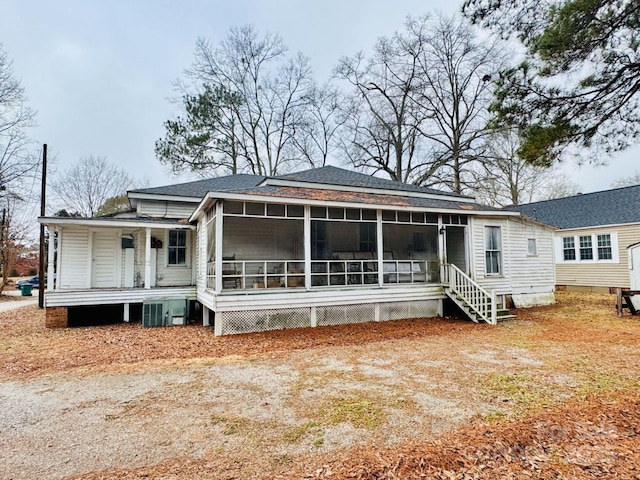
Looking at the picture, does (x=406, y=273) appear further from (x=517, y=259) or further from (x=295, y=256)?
(x=517, y=259)

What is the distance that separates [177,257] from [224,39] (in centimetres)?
1900

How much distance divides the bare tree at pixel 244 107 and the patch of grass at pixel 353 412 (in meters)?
21.3

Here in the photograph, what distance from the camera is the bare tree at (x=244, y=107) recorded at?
22.8m

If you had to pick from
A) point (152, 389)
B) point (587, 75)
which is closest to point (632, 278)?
point (587, 75)

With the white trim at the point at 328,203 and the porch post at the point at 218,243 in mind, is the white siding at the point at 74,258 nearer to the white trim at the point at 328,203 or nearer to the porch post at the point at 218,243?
the white trim at the point at 328,203

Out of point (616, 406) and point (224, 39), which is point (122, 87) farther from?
point (616, 406)

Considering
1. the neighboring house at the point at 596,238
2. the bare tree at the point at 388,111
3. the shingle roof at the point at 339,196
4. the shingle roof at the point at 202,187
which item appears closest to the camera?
the shingle roof at the point at 339,196

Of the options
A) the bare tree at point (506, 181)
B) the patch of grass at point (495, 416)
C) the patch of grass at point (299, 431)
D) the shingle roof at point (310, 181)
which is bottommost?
the patch of grass at point (299, 431)

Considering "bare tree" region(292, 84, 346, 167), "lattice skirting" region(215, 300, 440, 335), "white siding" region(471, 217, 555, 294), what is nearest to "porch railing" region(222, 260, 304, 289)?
"lattice skirting" region(215, 300, 440, 335)

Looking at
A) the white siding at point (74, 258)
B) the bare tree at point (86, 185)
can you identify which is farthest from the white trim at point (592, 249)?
the bare tree at point (86, 185)

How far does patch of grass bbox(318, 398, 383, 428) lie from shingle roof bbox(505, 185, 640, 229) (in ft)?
57.2

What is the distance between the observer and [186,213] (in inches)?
524

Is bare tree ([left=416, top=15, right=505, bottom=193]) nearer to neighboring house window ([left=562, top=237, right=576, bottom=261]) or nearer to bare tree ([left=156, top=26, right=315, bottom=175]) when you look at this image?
neighboring house window ([left=562, top=237, right=576, bottom=261])

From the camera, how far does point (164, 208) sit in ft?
42.8
